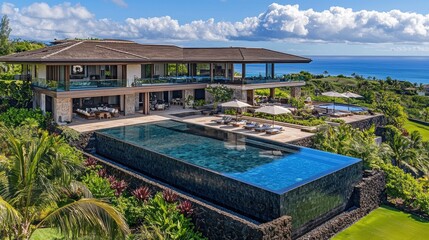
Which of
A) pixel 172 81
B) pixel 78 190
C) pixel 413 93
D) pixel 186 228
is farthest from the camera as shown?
pixel 413 93

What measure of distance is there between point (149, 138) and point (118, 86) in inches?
361

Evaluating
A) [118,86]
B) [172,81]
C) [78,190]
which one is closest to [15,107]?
[118,86]

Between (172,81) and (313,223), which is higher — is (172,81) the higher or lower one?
the higher one

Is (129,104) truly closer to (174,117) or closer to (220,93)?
(174,117)

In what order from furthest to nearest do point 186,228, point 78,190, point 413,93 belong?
point 413,93, point 186,228, point 78,190

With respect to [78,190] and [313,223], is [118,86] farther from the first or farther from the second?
[313,223]

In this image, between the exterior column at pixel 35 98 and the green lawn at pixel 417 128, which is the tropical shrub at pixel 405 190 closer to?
the green lawn at pixel 417 128

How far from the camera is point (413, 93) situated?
244 feet

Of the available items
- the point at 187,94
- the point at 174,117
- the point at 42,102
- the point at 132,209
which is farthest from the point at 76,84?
the point at 132,209

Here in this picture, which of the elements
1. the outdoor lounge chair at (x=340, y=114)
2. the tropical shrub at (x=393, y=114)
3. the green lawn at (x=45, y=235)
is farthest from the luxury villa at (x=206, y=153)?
the green lawn at (x=45, y=235)

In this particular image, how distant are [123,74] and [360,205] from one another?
23.2 m

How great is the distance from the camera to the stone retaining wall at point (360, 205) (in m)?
15.9

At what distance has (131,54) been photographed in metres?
33.3

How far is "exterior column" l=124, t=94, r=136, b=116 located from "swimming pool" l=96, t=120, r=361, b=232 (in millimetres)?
7190
